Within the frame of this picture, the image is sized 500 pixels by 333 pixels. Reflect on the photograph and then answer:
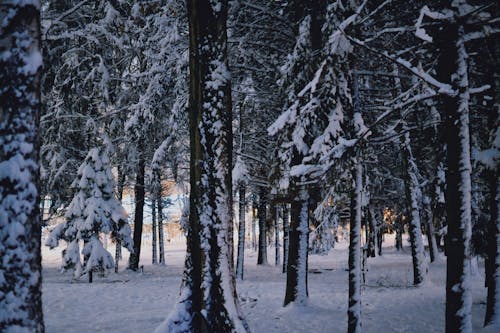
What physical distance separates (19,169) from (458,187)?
5.54 m

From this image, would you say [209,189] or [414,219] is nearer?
[209,189]

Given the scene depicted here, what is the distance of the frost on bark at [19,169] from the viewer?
133 inches

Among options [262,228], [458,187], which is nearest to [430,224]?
[262,228]

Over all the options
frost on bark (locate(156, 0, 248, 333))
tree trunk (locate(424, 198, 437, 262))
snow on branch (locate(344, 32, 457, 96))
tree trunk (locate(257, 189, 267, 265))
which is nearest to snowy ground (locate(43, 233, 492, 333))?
frost on bark (locate(156, 0, 248, 333))

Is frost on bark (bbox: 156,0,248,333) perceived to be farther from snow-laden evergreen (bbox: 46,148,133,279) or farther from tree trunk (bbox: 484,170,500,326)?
snow-laden evergreen (bbox: 46,148,133,279)

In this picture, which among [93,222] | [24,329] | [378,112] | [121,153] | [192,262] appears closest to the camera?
[24,329]

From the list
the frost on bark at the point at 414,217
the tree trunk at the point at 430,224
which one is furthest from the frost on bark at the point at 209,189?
the tree trunk at the point at 430,224

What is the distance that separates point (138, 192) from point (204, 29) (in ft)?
56.9

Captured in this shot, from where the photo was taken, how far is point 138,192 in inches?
875

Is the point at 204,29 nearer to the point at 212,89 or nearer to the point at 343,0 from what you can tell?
the point at 212,89

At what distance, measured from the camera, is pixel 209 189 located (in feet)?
19.8

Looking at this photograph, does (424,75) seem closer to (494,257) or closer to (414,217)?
(494,257)

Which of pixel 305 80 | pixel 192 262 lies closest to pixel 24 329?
pixel 192 262

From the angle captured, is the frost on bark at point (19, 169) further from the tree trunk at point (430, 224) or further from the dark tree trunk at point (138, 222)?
the tree trunk at point (430, 224)
